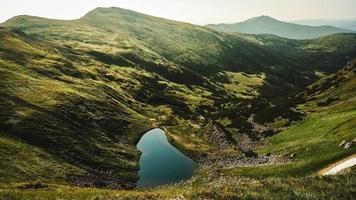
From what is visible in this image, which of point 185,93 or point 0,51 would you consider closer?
point 0,51

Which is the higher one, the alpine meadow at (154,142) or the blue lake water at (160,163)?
the alpine meadow at (154,142)

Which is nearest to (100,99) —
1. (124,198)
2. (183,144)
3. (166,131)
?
(166,131)

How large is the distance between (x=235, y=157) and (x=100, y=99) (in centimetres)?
5491

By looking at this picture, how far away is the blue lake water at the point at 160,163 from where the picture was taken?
8144cm

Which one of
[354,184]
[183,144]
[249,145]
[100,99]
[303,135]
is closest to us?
[354,184]

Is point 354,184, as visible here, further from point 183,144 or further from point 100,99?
point 100,99

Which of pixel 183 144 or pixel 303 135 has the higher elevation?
pixel 303 135

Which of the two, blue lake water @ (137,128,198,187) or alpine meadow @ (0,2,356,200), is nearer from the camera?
alpine meadow @ (0,2,356,200)

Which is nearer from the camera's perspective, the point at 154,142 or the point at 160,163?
the point at 160,163

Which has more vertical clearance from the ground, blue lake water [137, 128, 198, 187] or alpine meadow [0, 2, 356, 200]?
alpine meadow [0, 2, 356, 200]

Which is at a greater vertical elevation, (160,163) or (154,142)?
(160,163)

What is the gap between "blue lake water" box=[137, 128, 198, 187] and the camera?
267 feet

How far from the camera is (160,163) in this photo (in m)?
92.9

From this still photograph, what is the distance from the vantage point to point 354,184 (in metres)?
20.8
